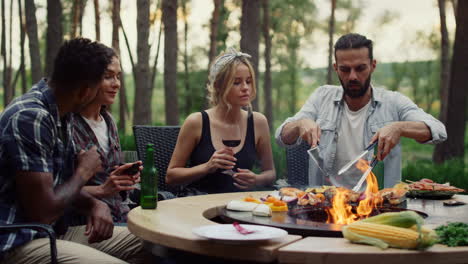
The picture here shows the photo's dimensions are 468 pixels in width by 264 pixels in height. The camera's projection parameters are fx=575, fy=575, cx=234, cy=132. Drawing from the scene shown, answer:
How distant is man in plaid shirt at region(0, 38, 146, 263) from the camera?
8.13 ft

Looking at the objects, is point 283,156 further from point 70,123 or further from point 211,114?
point 70,123

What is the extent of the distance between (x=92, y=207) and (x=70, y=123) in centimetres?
47

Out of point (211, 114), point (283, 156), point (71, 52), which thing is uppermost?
point (71, 52)

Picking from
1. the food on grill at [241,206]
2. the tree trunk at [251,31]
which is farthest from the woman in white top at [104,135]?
the tree trunk at [251,31]

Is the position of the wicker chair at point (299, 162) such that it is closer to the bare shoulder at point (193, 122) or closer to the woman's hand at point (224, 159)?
the bare shoulder at point (193, 122)

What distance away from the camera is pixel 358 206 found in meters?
2.76

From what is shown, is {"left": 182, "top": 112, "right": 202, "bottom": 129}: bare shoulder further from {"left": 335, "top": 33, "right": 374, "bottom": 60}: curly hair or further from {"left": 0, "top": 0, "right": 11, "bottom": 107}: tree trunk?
{"left": 0, "top": 0, "right": 11, "bottom": 107}: tree trunk

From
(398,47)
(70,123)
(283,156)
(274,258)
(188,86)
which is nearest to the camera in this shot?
(274,258)

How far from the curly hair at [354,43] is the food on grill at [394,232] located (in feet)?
6.39

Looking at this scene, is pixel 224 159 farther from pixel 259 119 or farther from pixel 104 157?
pixel 259 119

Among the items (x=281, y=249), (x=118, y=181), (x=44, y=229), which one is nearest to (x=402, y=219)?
(x=281, y=249)

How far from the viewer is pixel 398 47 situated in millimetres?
34938

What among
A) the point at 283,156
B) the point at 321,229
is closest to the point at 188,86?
the point at 283,156

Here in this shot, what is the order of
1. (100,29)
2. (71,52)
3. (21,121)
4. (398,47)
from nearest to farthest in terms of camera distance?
(21,121) → (71,52) → (100,29) → (398,47)
